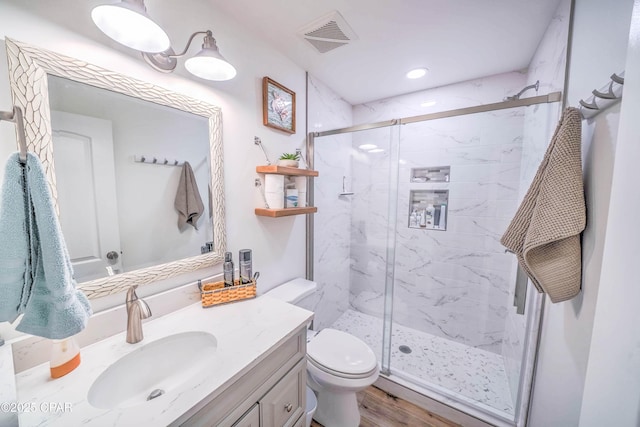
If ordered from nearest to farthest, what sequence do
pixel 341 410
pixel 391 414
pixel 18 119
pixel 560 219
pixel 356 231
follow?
1. pixel 18 119
2. pixel 560 219
3. pixel 341 410
4. pixel 391 414
5. pixel 356 231

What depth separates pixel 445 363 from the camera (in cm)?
185

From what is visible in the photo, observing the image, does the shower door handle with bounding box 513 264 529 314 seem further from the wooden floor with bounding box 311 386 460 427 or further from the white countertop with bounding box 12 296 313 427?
the white countertop with bounding box 12 296 313 427

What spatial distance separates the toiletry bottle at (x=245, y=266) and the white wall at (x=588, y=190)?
129cm

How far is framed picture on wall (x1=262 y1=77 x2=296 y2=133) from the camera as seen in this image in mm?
1418

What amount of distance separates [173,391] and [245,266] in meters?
0.64

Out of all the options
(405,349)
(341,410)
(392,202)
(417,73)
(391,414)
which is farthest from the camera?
(392,202)

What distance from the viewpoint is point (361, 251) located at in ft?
8.01

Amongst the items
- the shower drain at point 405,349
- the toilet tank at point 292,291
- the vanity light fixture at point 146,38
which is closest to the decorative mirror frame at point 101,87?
the vanity light fixture at point 146,38

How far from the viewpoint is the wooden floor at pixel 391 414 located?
1391 mm

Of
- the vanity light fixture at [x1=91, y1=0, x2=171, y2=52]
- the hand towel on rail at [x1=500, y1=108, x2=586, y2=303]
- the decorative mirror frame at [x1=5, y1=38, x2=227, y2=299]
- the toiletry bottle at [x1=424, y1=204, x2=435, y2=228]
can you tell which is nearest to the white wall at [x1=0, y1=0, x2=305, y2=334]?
the decorative mirror frame at [x1=5, y1=38, x2=227, y2=299]

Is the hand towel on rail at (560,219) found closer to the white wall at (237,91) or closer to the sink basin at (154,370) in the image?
the sink basin at (154,370)

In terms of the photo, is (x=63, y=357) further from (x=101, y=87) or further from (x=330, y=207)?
(x=330, y=207)

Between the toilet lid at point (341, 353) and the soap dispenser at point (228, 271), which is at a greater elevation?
the soap dispenser at point (228, 271)

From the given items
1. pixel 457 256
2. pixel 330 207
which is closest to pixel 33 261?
pixel 330 207
